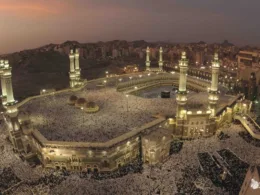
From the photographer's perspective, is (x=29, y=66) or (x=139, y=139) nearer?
(x=139, y=139)

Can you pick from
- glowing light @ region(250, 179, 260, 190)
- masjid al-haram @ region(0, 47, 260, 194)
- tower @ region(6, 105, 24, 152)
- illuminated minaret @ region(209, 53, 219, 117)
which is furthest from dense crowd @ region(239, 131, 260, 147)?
tower @ region(6, 105, 24, 152)

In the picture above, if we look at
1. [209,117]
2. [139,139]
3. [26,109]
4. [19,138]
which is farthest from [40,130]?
[209,117]

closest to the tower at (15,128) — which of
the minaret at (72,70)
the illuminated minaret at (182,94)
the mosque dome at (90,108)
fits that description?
the mosque dome at (90,108)

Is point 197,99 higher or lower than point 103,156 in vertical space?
higher

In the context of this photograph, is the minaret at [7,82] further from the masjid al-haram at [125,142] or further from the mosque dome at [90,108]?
the mosque dome at [90,108]

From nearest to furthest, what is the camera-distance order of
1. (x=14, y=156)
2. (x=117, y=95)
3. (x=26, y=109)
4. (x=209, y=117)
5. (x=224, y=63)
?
1. (x=14, y=156)
2. (x=209, y=117)
3. (x=26, y=109)
4. (x=117, y=95)
5. (x=224, y=63)

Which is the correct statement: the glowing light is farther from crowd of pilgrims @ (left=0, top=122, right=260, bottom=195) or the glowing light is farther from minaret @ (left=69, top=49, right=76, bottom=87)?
minaret @ (left=69, top=49, right=76, bottom=87)

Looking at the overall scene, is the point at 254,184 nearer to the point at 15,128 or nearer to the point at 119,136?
the point at 119,136

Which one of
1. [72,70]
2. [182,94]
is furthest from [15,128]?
[182,94]

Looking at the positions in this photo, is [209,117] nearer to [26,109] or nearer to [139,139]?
[139,139]
